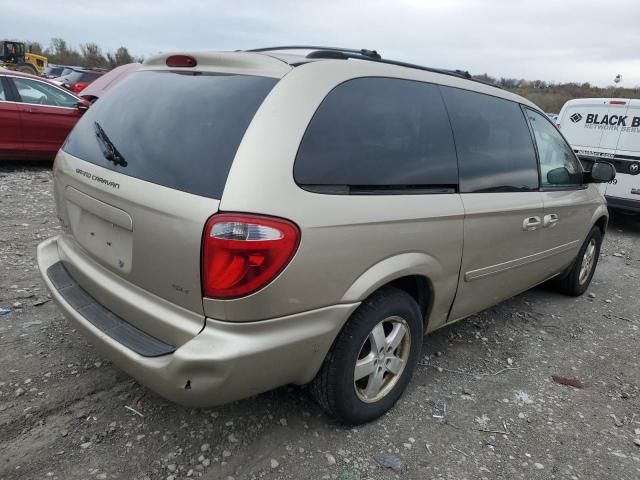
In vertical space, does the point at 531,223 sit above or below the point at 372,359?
above

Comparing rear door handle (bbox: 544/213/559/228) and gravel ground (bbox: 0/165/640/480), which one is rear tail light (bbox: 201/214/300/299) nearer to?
gravel ground (bbox: 0/165/640/480)

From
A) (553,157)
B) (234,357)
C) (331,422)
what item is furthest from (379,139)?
(553,157)

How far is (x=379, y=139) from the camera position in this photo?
7.88 ft

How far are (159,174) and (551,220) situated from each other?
2.79 m

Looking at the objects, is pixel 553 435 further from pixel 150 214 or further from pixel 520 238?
pixel 150 214

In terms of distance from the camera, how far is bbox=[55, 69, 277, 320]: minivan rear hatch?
6.44 ft

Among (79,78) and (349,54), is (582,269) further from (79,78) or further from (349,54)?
(79,78)

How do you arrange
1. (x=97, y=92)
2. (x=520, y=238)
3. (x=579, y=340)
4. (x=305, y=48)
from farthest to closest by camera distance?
(x=97, y=92) < (x=579, y=340) < (x=520, y=238) < (x=305, y=48)

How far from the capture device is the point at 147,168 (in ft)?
7.09

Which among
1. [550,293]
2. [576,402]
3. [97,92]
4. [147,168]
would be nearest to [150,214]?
[147,168]

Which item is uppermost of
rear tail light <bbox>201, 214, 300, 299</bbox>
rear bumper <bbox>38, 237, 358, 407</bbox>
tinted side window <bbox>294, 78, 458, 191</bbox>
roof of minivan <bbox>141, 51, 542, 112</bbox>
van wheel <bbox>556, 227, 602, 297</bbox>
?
roof of minivan <bbox>141, 51, 542, 112</bbox>

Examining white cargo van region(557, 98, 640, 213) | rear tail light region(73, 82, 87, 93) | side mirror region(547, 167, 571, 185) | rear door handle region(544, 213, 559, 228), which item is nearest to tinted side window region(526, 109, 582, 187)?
side mirror region(547, 167, 571, 185)

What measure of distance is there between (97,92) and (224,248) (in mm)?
10248

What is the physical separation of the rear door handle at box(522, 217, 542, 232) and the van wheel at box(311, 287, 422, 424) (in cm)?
111
